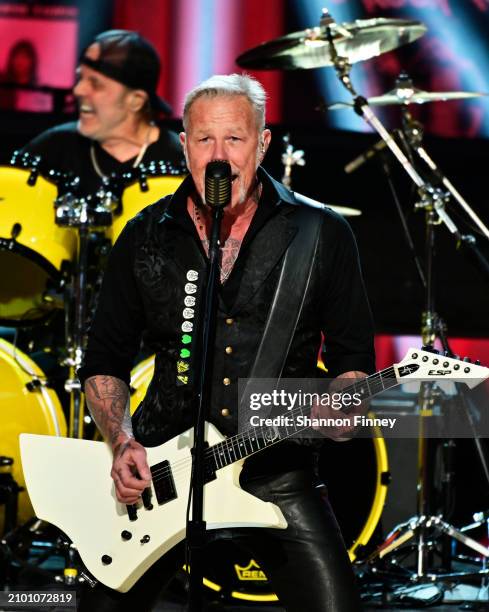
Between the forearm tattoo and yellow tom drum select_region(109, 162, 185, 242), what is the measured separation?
5.31ft

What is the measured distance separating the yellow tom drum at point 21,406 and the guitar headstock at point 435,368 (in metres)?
2.35

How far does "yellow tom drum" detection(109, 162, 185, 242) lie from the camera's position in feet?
14.7

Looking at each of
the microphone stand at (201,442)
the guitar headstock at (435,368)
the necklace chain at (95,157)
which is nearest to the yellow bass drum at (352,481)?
the necklace chain at (95,157)

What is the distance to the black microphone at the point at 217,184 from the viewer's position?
243 centimetres

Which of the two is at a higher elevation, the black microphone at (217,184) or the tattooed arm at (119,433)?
the black microphone at (217,184)

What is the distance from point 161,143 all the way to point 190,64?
97 centimetres

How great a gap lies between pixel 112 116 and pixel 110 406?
10.1 feet

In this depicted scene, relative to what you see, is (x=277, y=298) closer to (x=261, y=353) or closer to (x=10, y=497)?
(x=261, y=353)

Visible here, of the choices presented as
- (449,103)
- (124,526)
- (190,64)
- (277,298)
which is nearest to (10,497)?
Answer: (124,526)

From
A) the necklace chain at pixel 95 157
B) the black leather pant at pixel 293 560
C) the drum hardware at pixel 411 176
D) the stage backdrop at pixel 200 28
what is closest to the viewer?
the black leather pant at pixel 293 560

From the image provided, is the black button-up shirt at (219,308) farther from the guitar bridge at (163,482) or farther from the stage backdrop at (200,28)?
the stage backdrop at (200,28)

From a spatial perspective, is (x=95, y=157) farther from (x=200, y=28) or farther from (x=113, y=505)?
(x=113, y=505)

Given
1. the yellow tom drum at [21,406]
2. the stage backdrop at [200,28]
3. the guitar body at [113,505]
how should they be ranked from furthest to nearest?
the stage backdrop at [200,28] < the yellow tom drum at [21,406] < the guitar body at [113,505]

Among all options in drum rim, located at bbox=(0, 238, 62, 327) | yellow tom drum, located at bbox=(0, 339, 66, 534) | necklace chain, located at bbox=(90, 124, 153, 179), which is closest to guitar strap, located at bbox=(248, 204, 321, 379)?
drum rim, located at bbox=(0, 238, 62, 327)
